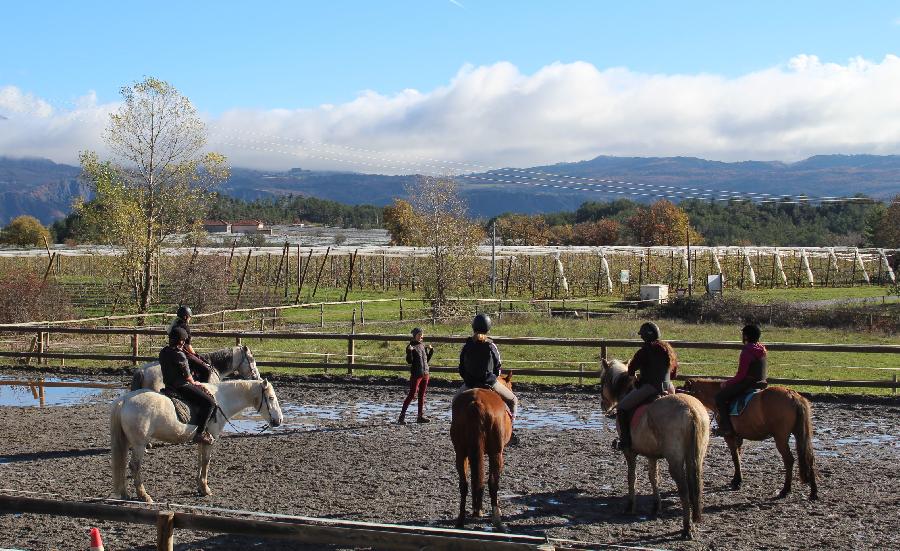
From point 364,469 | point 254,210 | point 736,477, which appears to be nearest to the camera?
point 736,477

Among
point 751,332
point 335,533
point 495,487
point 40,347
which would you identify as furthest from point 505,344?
point 335,533

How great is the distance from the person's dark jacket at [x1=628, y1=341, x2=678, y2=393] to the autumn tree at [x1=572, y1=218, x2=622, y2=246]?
107 m

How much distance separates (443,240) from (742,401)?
31518mm

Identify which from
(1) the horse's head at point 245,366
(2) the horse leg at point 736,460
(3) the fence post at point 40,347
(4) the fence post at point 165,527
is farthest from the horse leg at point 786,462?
(3) the fence post at point 40,347

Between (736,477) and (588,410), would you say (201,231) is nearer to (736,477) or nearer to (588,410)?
(588,410)

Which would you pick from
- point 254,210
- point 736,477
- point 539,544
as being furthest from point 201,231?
point 254,210

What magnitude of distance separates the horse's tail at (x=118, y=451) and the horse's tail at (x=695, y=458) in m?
5.73


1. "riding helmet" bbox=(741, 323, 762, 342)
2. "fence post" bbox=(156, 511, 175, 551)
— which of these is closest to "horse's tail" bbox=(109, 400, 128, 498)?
"fence post" bbox=(156, 511, 175, 551)

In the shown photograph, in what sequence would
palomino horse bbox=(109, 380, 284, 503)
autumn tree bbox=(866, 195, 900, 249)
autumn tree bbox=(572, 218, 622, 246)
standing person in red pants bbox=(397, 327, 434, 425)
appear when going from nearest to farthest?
1. palomino horse bbox=(109, 380, 284, 503)
2. standing person in red pants bbox=(397, 327, 434, 425)
3. autumn tree bbox=(866, 195, 900, 249)
4. autumn tree bbox=(572, 218, 622, 246)

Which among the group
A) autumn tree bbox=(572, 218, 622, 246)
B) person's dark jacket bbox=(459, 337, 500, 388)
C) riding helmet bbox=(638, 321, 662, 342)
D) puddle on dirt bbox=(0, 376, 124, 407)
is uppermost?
autumn tree bbox=(572, 218, 622, 246)

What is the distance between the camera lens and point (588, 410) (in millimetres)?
16516

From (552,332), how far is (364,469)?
18.6 metres

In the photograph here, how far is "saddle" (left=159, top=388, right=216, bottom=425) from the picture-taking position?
9766 mm

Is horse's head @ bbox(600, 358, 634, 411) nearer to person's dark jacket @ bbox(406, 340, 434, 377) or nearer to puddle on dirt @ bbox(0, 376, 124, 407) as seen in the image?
person's dark jacket @ bbox(406, 340, 434, 377)
